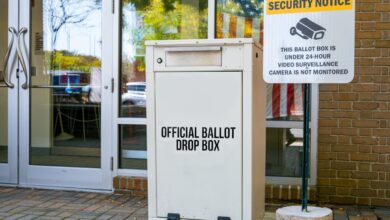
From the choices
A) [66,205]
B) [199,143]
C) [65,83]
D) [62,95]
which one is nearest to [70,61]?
[65,83]

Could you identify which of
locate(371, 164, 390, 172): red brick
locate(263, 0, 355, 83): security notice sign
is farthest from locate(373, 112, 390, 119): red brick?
locate(263, 0, 355, 83): security notice sign

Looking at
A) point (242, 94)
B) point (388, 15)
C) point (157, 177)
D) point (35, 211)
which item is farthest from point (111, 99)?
point (388, 15)

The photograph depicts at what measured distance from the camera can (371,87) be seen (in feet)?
16.6

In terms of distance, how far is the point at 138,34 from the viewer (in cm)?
587

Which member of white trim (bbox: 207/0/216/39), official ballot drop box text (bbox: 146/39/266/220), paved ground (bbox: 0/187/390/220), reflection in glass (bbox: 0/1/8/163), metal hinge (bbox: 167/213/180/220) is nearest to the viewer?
official ballot drop box text (bbox: 146/39/266/220)

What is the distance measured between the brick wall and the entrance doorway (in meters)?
2.44

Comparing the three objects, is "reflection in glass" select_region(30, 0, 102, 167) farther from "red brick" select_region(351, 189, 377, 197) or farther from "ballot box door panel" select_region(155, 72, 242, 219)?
"red brick" select_region(351, 189, 377, 197)

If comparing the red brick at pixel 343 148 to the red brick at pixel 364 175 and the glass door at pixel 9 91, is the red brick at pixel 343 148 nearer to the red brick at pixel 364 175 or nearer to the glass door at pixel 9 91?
the red brick at pixel 364 175

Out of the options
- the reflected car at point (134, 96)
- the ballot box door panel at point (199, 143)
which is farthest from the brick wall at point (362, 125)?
the reflected car at point (134, 96)

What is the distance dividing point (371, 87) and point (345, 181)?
0.93 meters

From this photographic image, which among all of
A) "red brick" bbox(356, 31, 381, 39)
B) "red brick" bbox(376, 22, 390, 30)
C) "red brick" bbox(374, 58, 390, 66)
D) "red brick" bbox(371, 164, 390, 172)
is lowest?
"red brick" bbox(371, 164, 390, 172)

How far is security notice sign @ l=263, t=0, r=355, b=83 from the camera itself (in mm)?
3348

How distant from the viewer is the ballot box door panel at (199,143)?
12.0 ft

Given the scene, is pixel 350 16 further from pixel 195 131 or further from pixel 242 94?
pixel 195 131
